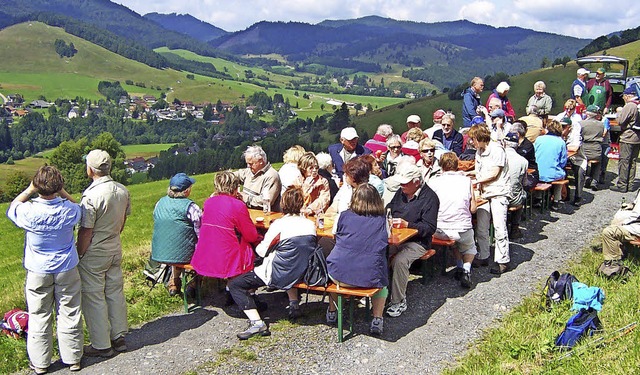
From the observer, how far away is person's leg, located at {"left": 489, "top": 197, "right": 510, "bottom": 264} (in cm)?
873

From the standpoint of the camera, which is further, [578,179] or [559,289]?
[578,179]

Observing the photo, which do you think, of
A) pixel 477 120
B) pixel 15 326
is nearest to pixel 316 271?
pixel 15 326

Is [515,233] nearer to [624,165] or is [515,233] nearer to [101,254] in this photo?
[624,165]

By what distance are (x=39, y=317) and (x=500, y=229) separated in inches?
259

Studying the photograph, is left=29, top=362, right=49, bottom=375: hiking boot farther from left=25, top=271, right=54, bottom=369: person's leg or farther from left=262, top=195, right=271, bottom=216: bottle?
left=262, top=195, right=271, bottom=216: bottle

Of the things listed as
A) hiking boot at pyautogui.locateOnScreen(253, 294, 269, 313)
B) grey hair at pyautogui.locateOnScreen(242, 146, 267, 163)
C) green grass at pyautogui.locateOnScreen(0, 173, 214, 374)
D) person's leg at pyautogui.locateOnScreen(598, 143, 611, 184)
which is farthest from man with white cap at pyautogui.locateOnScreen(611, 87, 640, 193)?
green grass at pyautogui.locateOnScreen(0, 173, 214, 374)

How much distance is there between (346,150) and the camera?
10188 mm

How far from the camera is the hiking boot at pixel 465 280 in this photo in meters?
8.18

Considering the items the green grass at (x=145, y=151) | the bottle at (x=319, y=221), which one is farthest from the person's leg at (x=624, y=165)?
the green grass at (x=145, y=151)

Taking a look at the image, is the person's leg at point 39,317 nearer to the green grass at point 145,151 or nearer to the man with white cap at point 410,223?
the man with white cap at point 410,223

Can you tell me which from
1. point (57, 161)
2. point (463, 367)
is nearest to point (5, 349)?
point (463, 367)

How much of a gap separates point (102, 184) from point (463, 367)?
4463 millimetres

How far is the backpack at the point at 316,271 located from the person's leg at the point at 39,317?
9.38 ft

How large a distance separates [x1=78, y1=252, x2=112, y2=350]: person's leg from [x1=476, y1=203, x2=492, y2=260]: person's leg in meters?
5.70
